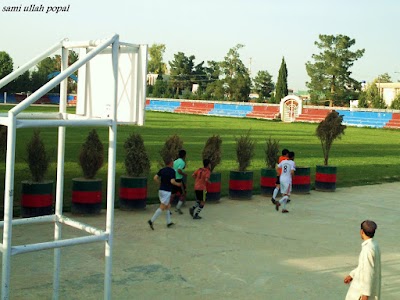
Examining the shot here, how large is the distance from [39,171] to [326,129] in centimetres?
994

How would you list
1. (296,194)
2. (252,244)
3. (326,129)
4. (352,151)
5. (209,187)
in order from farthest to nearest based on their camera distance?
(352,151) → (326,129) → (296,194) → (209,187) → (252,244)

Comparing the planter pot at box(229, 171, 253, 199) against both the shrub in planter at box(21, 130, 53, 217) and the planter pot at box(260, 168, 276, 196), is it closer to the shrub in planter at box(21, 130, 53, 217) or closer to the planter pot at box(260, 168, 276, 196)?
the planter pot at box(260, 168, 276, 196)

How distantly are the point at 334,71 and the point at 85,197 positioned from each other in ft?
255

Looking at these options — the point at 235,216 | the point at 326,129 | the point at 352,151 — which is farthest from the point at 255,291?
the point at 352,151

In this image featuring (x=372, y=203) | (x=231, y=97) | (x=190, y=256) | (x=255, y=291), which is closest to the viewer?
(x=255, y=291)

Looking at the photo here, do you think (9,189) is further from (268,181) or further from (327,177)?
(327,177)

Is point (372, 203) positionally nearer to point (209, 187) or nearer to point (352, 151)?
point (209, 187)

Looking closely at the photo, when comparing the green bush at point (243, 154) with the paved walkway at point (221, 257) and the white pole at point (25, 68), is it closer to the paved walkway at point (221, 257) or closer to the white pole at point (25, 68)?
the paved walkway at point (221, 257)

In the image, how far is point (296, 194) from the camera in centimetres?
1655

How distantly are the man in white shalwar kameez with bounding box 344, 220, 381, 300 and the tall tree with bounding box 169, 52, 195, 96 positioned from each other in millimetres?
113556

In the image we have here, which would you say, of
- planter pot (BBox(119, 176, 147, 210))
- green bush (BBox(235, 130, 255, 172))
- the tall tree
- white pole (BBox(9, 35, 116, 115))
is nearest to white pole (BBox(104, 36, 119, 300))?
white pole (BBox(9, 35, 116, 115))

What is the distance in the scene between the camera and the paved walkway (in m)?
7.72

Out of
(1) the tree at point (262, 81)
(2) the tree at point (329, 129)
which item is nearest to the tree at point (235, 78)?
(1) the tree at point (262, 81)

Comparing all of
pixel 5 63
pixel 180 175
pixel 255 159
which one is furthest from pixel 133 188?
pixel 5 63
